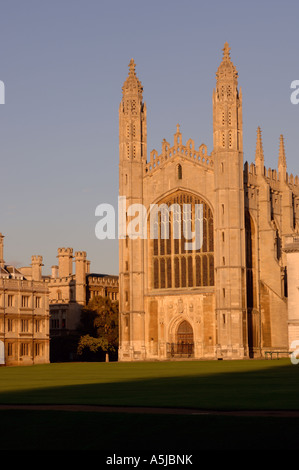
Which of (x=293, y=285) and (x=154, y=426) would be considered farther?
(x=293, y=285)

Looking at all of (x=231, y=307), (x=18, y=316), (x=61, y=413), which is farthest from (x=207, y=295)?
(x=61, y=413)

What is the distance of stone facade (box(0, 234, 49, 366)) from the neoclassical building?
750 cm

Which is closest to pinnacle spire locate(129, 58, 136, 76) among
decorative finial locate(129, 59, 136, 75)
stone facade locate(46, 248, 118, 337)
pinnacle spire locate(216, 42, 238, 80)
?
decorative finial locate(129, 59, 136, 75)

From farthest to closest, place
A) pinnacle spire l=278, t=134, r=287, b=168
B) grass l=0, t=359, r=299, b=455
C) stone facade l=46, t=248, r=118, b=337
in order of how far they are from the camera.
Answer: stone facade l=46, t=248, r=118, b=337, pinnacle spire l=278, t=134, r=287, b=168, grass l=0, t=359, r=299, b=455

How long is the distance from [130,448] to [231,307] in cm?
5802

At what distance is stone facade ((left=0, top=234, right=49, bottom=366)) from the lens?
248ft

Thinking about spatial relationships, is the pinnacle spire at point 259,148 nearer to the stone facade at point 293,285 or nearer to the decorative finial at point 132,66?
the stone facade at point 293,285

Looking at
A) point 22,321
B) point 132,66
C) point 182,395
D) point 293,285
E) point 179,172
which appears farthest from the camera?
point 132,66

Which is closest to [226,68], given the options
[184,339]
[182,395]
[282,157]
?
[282,157]

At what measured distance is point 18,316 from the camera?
77375 millimetres

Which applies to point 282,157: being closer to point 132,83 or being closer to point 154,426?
point 132,83

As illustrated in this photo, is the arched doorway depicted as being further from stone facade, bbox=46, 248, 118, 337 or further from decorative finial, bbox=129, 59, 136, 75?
decorative finial, bbox=129, 59, 136, 75

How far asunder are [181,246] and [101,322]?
52.0ft

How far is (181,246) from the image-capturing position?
79.8 metres
